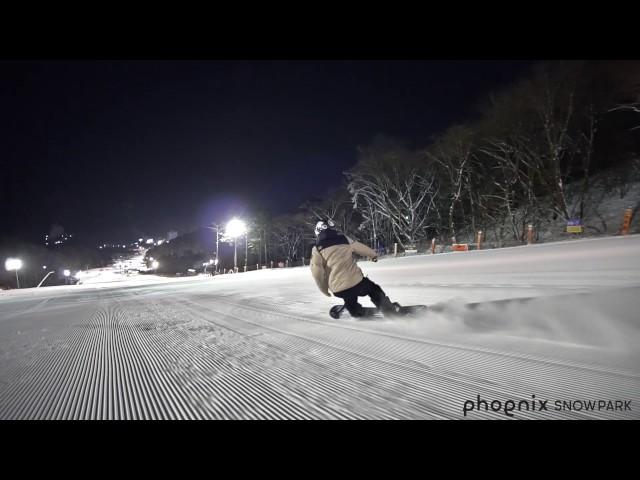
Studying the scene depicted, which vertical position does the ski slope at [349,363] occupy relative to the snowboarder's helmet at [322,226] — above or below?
below

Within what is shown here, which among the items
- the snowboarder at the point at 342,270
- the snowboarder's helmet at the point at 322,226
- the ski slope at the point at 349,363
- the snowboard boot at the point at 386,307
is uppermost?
the snowboarder's helmet at the point at 322,226

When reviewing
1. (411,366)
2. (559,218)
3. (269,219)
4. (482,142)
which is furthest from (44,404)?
(269,219)

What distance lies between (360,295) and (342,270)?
370 mm

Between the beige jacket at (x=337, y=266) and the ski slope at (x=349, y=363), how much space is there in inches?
17.7

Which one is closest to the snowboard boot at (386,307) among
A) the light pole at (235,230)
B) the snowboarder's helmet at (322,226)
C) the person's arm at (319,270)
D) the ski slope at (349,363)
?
the ski slope at (349,363)

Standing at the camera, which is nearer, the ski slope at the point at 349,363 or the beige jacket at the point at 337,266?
the ski slope at the point at 349,363

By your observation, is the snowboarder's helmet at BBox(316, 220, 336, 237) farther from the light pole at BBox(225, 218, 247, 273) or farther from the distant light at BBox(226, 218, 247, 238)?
the distant light at BBox(226, 218, 247, 238)

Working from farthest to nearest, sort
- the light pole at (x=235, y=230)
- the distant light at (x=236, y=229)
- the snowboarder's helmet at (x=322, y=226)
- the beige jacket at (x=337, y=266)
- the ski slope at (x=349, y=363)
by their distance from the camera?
the distant light at (x=236, y=229), the light pole at (x=235, y=230), the snowboarder's helmet at (x=322, y=226), the beige jacket at (x=337, y=266), the ski slope at (x=349, y=363)

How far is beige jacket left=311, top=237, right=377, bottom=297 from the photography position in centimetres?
321

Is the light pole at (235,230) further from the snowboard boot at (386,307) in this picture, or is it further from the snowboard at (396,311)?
the snowboard boot at (386,307)

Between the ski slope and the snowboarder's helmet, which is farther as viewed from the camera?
the snowboarder's helmet

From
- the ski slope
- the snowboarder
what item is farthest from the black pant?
the ski slope

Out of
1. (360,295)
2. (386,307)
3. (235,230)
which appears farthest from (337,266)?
(235,230)

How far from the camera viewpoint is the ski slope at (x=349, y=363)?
1.38 m
